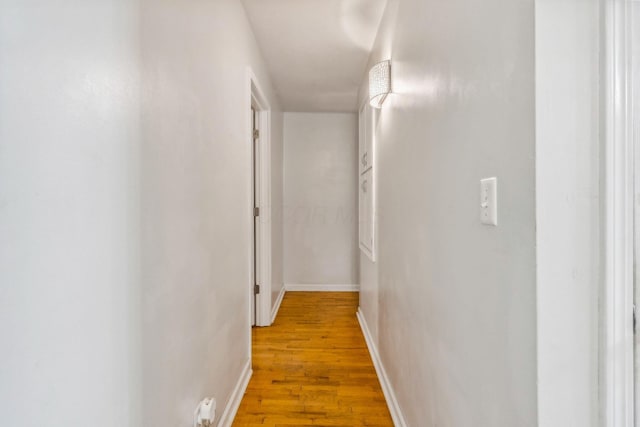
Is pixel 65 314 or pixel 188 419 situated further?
pixel 188 419

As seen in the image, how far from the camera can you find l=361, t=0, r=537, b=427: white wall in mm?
740

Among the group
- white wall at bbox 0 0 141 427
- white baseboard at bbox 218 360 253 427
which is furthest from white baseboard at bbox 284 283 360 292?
white wall at bbox 0 0 141 427

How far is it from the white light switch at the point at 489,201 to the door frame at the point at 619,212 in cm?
21

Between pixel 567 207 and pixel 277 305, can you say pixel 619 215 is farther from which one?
pixel 277 305

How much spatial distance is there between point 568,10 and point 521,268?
0.52m

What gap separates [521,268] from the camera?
2.43ft

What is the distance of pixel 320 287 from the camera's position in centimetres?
470

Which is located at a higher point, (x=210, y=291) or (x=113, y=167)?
(x=113, y=167)

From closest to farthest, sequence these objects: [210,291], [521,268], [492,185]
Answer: [521,268] < [492,185] < [210,291]

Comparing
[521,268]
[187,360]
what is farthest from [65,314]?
[521,268]

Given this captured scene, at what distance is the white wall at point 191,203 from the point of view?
1.05 metres

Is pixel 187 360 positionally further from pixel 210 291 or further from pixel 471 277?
pixel 471 277

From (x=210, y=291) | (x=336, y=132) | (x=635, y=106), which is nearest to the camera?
(x=635, y=106)

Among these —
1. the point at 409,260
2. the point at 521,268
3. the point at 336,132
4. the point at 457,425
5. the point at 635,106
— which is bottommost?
the point at 457,425
